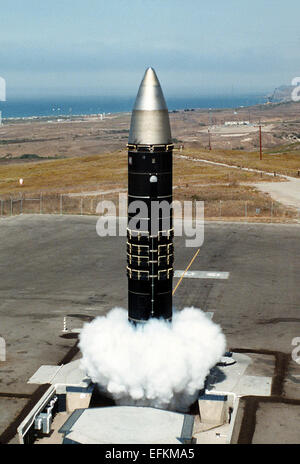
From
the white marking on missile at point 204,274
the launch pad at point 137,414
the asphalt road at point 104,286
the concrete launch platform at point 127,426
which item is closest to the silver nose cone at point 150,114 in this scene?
the launch pad at point 137,414

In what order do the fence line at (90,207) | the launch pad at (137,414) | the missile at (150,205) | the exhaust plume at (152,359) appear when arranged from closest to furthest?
the launch pad at (137,414) → the exhaust plume at (152,359) → the missile at (150,205) → the fence line at (90,207)

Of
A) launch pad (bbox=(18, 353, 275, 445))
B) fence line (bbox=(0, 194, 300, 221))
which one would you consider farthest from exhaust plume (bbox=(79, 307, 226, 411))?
fence line (bbox=(0, 194, 300, 221))

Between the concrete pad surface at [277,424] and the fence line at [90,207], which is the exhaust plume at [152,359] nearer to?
the concrete pad surface at [277,424]

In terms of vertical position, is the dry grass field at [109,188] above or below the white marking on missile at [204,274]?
above

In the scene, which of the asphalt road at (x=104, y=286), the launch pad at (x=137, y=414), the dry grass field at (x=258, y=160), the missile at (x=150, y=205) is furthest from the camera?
the dry grass field at (x=258, y=160)

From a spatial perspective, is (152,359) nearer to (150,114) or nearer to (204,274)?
(150,114)

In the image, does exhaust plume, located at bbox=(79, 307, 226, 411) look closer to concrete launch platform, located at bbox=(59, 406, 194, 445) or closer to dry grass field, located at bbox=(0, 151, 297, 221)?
concrete launch platform, located at bbox=(59, 406, 194, 445)
